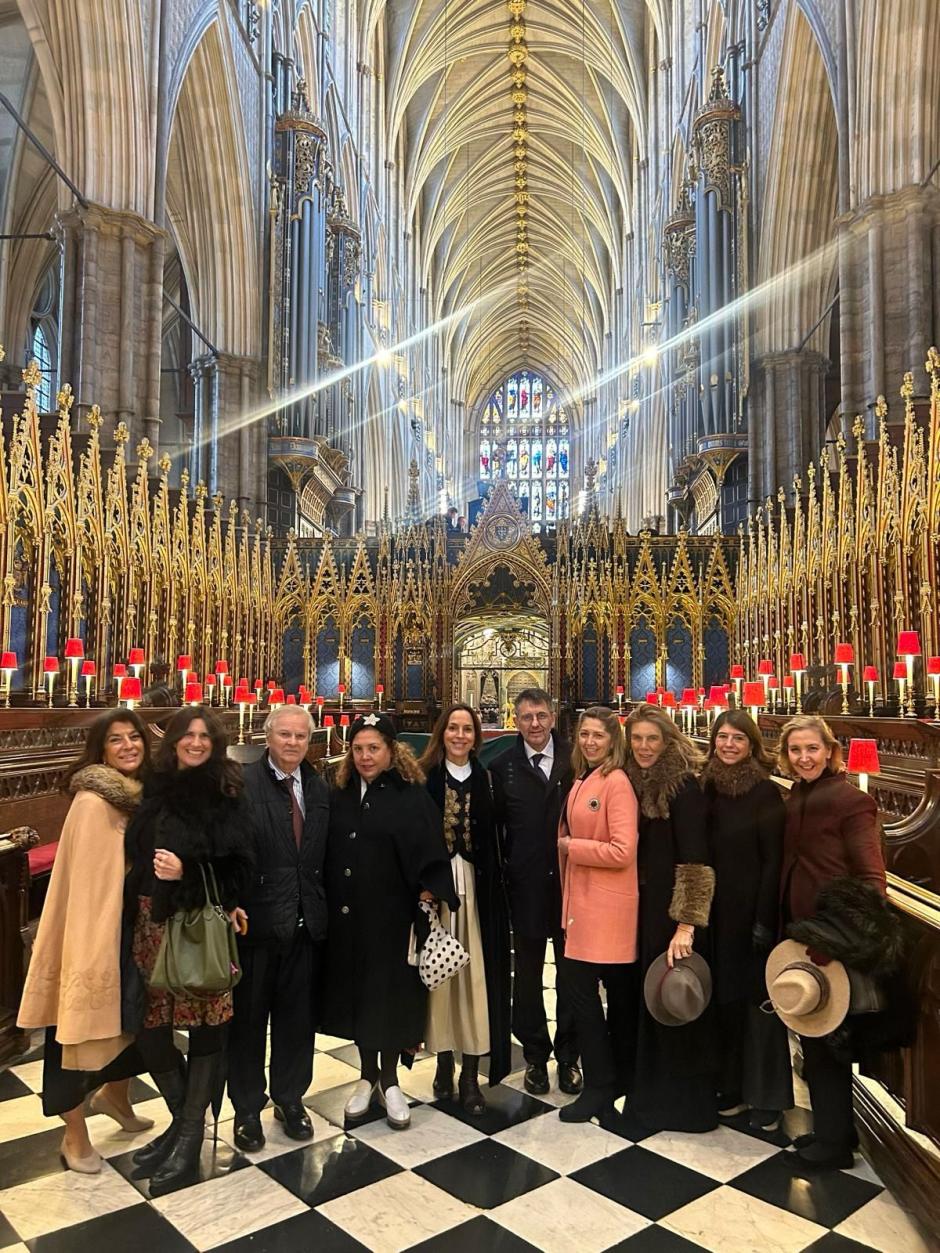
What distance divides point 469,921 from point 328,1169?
0.89 m

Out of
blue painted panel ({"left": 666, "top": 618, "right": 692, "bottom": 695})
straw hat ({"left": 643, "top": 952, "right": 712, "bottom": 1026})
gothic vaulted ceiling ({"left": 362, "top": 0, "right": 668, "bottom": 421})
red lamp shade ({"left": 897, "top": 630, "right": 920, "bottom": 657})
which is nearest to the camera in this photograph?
straw hat ({"left": 643, "top": 952, "right": 712, "bottom": 1026})

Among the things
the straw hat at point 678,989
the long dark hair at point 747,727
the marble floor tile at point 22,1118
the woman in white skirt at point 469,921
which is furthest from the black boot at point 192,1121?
the long dark hair at point 747,727

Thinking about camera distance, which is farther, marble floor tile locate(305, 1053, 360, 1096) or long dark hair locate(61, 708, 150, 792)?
marble floor tile locate(305, 1053, 360, 1096)

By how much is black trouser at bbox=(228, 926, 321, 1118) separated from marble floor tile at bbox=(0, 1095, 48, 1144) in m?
0.69

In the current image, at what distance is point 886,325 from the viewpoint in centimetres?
1046

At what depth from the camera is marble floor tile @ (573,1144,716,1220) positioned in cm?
261

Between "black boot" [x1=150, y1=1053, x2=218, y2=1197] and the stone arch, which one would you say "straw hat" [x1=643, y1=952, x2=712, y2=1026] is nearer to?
"black boot" [x1=150, y1=1053, x2=218, y2=1197]

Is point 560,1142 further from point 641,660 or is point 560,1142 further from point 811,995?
point 641,660

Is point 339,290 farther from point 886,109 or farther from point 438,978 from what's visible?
point 438,978

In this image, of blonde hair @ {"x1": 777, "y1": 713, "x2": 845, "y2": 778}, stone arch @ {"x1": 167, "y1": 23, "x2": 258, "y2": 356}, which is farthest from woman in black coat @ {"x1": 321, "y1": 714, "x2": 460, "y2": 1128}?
stone arch @ {"x1": 167, "y1": 23, "x2": 258, "y2": 356}

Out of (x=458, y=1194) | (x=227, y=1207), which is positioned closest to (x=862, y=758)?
(x=458, y=1194)

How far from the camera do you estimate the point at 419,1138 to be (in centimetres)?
302

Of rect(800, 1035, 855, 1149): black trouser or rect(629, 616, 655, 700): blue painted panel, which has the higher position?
rect(629, 616, 655, 700): blue painted panel

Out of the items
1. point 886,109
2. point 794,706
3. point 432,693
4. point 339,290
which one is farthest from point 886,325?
point 339,290
